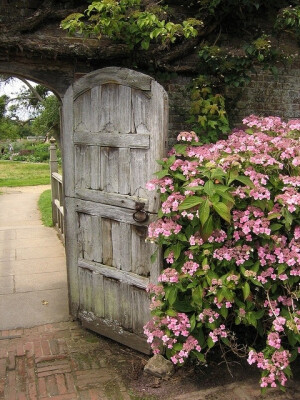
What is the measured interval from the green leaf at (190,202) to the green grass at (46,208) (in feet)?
21.9

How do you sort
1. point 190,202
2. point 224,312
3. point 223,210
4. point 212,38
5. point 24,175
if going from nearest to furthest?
point 223,210, point 190,202, point 224,312, point 212,38, point 24,175

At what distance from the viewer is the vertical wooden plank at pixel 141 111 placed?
3266mm

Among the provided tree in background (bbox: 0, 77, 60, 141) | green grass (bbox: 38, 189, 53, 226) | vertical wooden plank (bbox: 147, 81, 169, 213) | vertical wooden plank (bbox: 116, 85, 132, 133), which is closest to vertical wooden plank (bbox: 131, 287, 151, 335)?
vertical wooden plank (bbox: 147, 81, 169, 213)

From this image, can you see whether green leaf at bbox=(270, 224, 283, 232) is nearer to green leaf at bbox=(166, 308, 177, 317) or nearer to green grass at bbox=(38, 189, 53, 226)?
green leaf at bbox=(166, 308, 177, 317)

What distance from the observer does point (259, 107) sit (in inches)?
182

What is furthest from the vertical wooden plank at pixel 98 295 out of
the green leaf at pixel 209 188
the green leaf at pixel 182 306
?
the green leaf at pixel 209 188

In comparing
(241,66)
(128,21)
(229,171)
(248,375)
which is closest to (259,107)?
(241,66)

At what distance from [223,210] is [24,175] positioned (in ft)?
64.1

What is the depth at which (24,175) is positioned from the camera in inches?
821

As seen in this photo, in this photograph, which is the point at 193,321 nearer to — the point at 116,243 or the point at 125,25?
the point at 116,243

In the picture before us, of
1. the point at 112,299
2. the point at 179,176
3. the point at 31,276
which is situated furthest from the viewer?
the point at 31,276

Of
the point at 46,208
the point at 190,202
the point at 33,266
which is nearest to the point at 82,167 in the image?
the point at 190,202

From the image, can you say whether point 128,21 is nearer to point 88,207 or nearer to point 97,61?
point 97,61

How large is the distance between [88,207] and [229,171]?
1.51 meters
